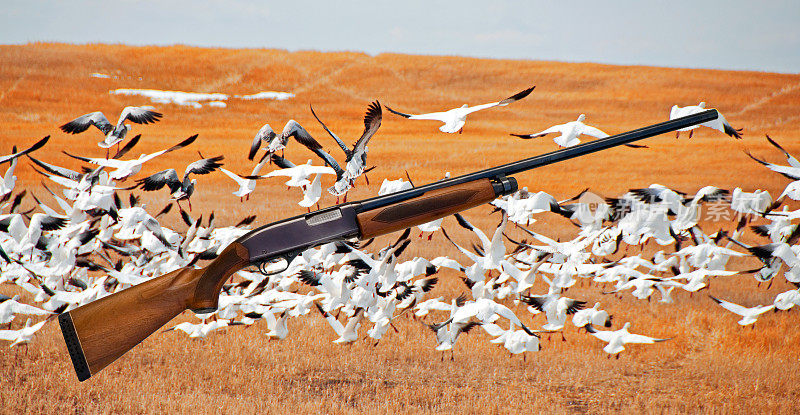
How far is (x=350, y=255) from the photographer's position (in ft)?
11.0

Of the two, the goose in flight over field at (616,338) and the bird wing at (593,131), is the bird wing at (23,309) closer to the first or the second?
the goose in flight over field at (616,338)

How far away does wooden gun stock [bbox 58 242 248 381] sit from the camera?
212 centimetres

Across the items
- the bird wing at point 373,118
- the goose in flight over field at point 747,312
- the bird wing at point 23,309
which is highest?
the bird wing at point 373,118

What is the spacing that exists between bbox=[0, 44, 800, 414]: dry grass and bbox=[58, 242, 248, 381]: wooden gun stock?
0.63m

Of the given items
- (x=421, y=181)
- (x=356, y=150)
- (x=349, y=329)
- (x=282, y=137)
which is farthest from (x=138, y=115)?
(x=421, y=181)

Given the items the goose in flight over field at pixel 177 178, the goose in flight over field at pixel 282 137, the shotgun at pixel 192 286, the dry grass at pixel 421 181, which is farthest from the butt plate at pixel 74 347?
the goose in flight over field at pixel 282 137

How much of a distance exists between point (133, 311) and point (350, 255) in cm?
139

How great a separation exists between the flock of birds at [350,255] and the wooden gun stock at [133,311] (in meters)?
0.71

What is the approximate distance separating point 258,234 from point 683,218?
2.76 meters

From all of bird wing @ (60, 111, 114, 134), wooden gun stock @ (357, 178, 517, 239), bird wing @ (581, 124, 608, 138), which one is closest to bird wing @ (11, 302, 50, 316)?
bird wing @ (60, 111, 114, 134)

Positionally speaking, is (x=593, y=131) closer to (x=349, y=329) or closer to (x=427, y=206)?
(x=427, y=206)

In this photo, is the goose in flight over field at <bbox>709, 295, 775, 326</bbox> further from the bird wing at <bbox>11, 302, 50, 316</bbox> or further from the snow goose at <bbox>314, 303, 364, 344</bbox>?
the bird wing at <bbox>11, 302, 50, 316</bbox>

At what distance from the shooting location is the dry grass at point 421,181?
2795mm

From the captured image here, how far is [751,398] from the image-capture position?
2830 mm
